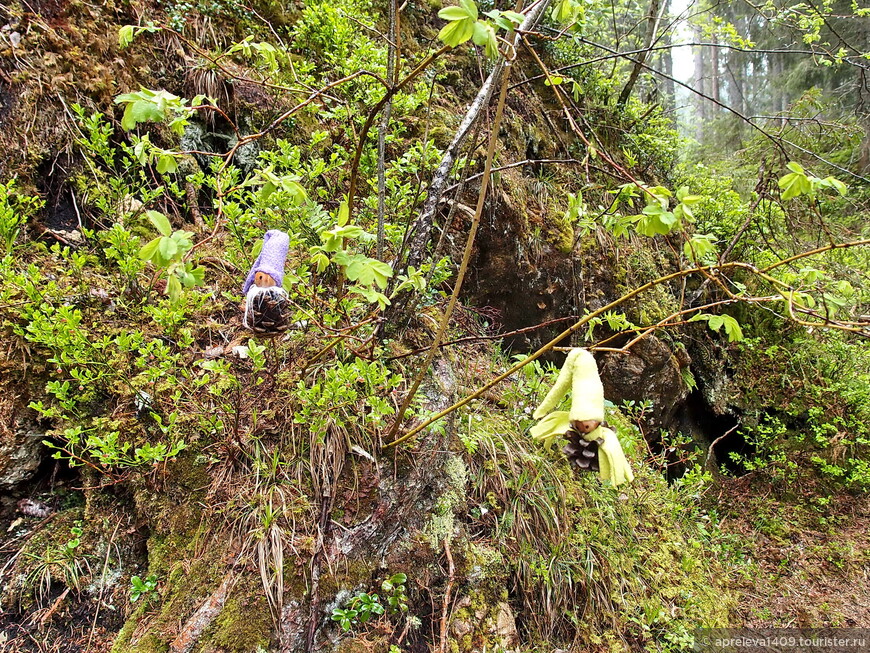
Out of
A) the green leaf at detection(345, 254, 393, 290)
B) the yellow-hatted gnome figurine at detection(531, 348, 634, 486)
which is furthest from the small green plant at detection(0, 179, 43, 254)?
the yellow-hatted gnome figurine at detection(531, 348, 634, 486)

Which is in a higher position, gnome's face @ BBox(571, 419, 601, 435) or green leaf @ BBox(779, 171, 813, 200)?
green leaf @ BBox(779, 171, 813, 200)

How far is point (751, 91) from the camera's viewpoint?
16328 mm

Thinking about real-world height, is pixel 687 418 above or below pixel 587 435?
below

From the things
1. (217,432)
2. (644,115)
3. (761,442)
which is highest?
(644,115)

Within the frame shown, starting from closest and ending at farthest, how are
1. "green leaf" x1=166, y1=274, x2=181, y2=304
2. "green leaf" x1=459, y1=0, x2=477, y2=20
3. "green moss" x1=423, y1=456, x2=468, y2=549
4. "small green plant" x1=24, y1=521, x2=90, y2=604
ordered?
1. "green leaf" x1=459, y1=0, x2=477, y2=20
2. "green leaf" x1=166, y1=274, x2=181, y2=304
3. "small green plant" x1=24, y1=521, x2=90, y2=604
4. "green moss" x1=423, y1=456, x2=468, y2=549

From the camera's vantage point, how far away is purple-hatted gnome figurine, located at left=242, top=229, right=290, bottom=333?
1497 mm

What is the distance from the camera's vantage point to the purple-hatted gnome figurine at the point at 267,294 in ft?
4.91

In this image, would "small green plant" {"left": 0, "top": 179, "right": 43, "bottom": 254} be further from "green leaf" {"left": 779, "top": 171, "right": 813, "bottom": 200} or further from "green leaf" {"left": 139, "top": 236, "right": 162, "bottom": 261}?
"green leaf" {"left": 779, "top": 171, "right": 813, "bottom": 200}

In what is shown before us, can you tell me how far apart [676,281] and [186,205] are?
4.77m

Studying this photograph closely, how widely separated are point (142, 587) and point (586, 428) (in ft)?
6.37

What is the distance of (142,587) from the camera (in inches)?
71.6

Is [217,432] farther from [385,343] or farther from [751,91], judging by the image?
[751,91]

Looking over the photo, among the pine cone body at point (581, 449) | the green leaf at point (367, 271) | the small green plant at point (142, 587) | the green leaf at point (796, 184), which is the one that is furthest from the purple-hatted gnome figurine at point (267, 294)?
the green leaf at point (796, 184)

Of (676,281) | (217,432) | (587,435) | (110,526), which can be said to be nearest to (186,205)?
(217,432)
